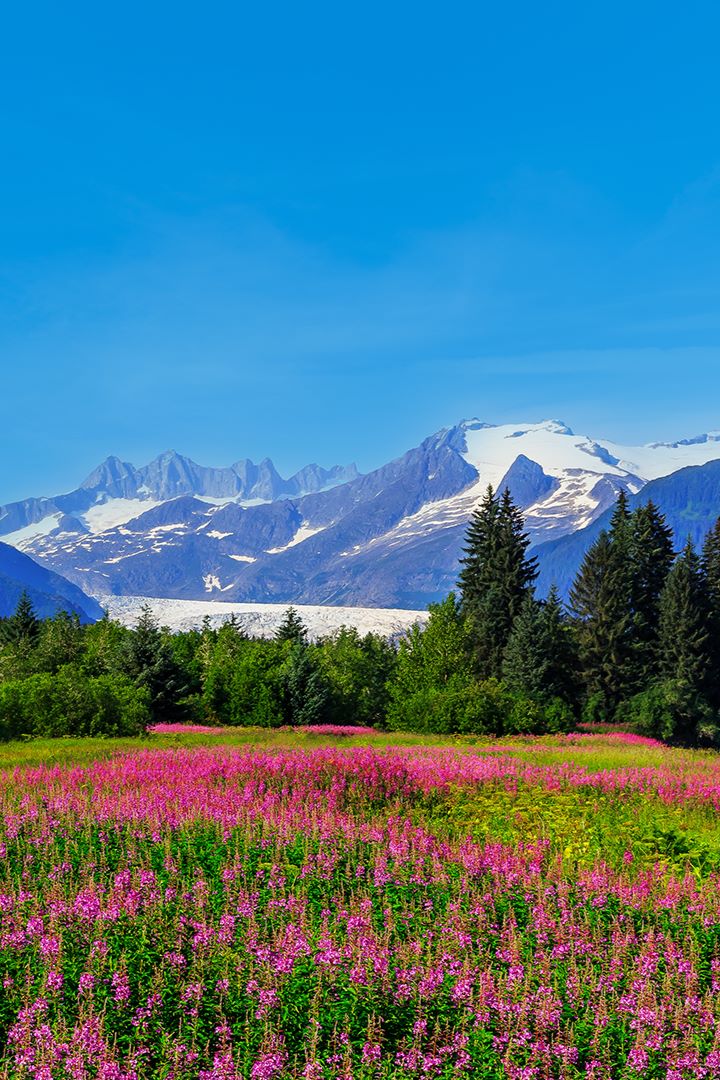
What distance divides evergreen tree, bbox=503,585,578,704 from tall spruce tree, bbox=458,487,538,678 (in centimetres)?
484

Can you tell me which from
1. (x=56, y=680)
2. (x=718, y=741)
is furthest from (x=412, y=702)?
(x=718, y=741)

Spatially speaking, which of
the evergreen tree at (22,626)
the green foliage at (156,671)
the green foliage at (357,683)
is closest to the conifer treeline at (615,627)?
the green foliage at (357,683)

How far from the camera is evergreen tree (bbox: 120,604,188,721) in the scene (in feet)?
142

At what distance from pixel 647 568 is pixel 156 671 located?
4682 cm

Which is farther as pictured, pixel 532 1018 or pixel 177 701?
pixel 177 701

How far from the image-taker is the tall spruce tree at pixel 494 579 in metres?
67.9

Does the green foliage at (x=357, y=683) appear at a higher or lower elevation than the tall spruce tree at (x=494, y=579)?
lower

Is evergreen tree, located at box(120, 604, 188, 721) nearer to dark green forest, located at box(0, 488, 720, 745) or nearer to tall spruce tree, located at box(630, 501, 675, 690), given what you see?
dark green forest, located at box(0, 488, 720, 745)

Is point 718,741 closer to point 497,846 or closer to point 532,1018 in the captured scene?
point 497,846

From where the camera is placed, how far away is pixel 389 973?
6.86m

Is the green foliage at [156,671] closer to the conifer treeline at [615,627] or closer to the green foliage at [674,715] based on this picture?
the conifer treeline at [615,627]

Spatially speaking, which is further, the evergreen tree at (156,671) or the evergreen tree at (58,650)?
the evergreen tree at (58,650)

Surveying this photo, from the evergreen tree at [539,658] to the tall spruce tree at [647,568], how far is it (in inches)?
455

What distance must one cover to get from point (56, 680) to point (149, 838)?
913 inches
